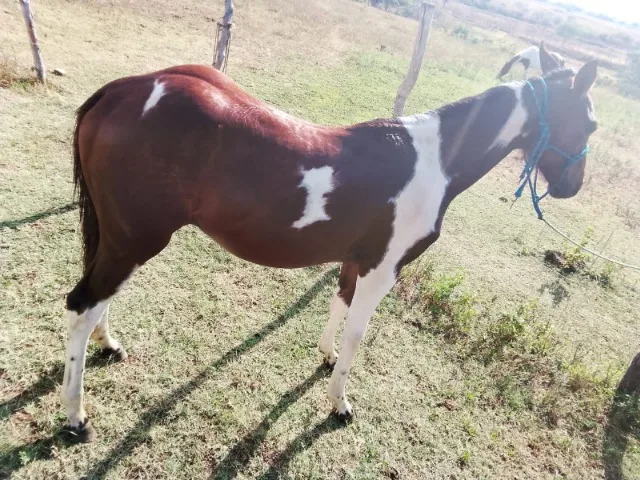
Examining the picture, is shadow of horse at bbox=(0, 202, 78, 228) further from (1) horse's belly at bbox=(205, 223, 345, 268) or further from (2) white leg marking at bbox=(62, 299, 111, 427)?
(1) horse's belly at bbox=(205, 223, 345, 268)

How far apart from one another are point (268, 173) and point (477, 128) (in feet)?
4.87

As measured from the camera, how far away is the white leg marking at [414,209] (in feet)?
8.45

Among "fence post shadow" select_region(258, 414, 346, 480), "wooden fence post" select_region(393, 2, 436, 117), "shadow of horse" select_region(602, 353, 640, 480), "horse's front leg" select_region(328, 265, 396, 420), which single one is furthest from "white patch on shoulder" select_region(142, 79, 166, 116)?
"shadow of horse" select_region(602, 353, 640, 480)

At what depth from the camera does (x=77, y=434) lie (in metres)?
2.46

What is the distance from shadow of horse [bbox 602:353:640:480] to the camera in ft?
10.7

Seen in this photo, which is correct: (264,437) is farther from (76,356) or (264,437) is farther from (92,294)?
(92,294)

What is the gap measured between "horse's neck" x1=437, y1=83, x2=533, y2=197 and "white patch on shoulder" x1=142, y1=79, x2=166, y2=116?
5.72ft

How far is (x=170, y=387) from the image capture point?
2.93 meters

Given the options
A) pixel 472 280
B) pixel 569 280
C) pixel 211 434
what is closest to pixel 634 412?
pixel 472 280

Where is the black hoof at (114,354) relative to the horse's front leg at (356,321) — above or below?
below

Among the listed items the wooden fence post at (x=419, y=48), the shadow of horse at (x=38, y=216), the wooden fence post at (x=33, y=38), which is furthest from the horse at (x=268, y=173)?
the wooden fence post at (x=33, y=38)

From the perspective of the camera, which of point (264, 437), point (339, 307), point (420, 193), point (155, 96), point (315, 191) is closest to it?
point (155, 96)

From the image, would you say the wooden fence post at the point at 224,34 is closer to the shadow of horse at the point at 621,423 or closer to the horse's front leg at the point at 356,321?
the horse's front leg at the point at 356,321

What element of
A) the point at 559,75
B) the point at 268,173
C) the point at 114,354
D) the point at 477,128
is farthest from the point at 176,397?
the point at 559,75
